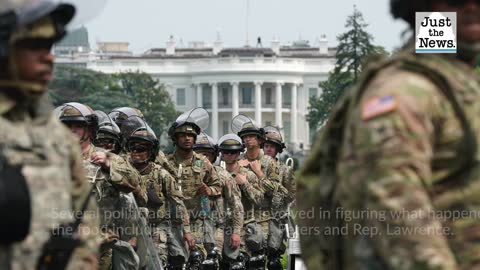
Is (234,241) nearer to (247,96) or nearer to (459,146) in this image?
(459,146)

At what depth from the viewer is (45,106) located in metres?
6.84

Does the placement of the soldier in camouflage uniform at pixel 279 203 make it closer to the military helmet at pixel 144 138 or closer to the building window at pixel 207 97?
the military helmet at pixel 144 138

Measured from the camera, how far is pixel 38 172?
6766 millimetres

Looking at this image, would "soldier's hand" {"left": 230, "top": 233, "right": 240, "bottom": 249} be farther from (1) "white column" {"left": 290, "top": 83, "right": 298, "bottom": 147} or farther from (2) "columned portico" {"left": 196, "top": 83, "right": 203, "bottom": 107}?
(2) "columned portico" {"left": 196, "top": 83, "right": 203, "bottom": 107}

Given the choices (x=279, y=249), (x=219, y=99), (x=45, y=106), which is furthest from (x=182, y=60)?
(x=45, y=106)

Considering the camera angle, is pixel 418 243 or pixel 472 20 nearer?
pixel 418 243

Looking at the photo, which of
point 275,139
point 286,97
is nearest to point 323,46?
point 286,97

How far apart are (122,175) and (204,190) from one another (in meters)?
5.24

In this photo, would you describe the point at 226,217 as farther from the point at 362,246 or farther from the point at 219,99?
the point at 219,99

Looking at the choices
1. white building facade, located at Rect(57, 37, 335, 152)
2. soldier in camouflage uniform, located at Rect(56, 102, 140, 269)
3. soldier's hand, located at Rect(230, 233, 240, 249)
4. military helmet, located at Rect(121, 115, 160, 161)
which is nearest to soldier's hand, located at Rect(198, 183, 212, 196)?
soldier's hand, located at Rect(230, 233, 240, 249)

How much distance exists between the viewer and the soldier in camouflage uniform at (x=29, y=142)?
6566 millimetres

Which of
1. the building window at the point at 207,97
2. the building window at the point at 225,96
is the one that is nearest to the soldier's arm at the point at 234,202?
the building window at the point at 207,97

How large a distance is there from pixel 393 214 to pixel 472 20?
840 millimetres

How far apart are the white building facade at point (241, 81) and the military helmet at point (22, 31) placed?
15856 cm
